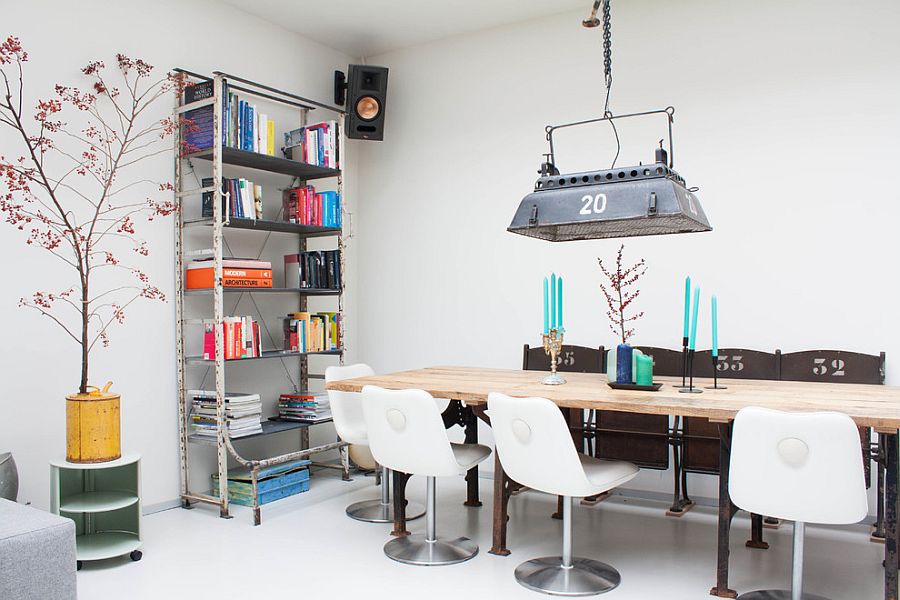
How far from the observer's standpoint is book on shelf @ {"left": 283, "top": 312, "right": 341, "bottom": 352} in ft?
15.1

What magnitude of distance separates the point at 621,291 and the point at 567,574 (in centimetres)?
208

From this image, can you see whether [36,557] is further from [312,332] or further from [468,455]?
[312,332]

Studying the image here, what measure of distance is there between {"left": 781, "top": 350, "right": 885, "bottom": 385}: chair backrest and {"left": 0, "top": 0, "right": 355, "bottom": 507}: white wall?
323 centimetres

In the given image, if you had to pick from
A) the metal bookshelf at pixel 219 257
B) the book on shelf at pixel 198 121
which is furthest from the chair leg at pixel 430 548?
the book on shelf at pixel 198 121

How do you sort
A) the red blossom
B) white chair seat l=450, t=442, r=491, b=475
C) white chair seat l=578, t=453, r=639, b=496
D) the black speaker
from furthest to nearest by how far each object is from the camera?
the black speaker < white chair seat l=450, t=442, r=491, b=475 < the red blossom < white chair seat l=578, t=453, r=639, b=496

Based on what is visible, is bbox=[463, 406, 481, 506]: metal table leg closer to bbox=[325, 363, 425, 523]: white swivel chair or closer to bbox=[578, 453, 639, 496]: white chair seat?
bbox=[325, 363, 425, 523]: white swivel chair

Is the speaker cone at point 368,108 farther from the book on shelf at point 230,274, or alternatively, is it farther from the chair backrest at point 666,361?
the chair backrest at point 666,361

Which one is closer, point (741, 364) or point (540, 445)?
point (540, 445)

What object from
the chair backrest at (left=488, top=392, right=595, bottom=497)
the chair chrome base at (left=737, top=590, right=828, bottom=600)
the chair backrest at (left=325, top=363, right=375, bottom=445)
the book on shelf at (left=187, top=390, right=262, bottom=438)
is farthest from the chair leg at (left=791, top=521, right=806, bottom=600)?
the book on shelf at (left=187, top=390, right=262, bottom=438)

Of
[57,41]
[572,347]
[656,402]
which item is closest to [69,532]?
[656,402]

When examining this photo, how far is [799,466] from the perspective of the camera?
2422 millimetres

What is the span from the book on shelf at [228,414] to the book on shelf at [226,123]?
4.79 feet

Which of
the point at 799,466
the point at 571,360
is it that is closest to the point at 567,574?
the point at 799,466

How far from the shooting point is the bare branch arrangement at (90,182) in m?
3.47
